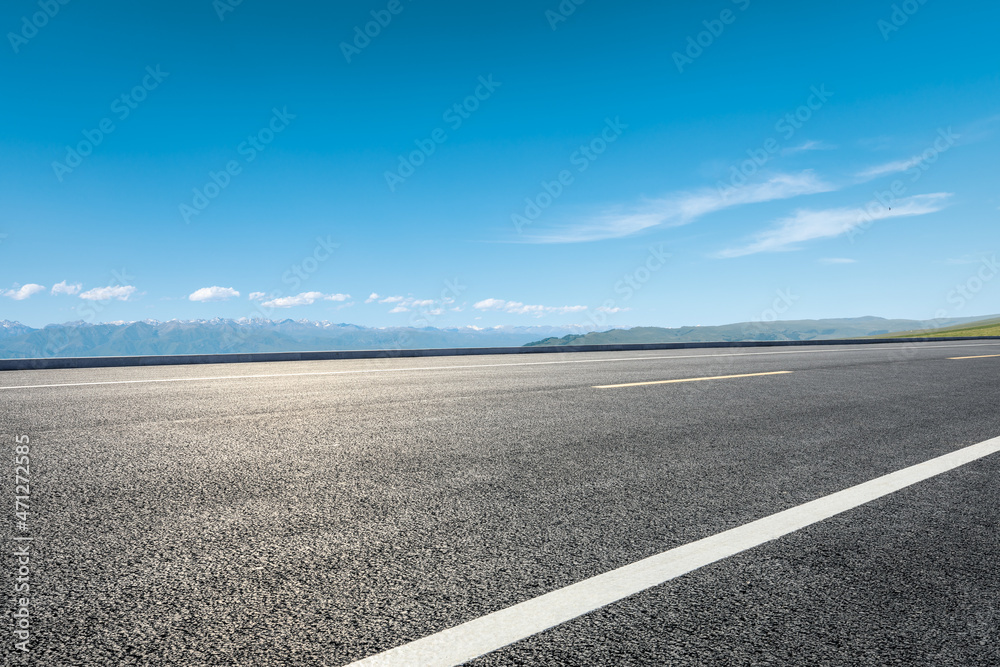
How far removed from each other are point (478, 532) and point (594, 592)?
74 cm

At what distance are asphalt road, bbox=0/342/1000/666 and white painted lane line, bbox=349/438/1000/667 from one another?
5 cm

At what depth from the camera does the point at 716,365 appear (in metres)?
12.3

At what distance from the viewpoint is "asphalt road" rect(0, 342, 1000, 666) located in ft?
6.14

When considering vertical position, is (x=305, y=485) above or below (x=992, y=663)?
above

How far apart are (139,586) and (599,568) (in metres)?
1.68

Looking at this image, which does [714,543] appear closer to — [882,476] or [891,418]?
[882,476]

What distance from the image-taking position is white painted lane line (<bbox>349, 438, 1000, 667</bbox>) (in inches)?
69.6

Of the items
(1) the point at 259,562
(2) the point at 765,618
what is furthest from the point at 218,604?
(2) the point at 765,618

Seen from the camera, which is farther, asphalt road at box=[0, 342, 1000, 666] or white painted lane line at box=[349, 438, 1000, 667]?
asphalt road at box=[0, 342, 1000, 666]

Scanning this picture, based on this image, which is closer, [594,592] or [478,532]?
[594,592]

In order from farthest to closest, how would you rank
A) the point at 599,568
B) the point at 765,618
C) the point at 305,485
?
the point at 305,485, the point at 599,568, the point at 765,618

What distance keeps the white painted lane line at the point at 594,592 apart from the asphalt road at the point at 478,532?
48mm

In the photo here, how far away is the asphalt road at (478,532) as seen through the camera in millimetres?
1872

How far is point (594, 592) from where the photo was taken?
7.09ft
